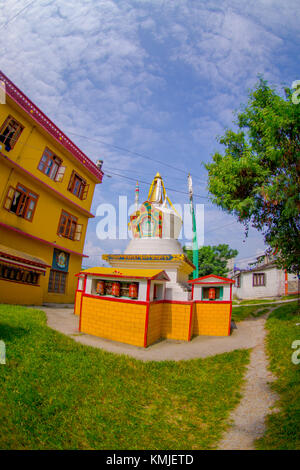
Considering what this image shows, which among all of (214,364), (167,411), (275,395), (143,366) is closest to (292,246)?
(214,364)

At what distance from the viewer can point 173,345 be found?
10.5m

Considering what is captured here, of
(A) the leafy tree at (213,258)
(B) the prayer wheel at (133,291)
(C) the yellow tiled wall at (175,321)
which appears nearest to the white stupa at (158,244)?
(C) the yellow tiled wall at (175,321)

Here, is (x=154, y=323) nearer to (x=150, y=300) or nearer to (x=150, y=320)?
(x=150, y=320)

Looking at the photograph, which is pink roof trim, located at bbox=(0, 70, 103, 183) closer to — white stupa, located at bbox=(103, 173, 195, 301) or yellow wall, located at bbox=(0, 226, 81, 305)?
white stupa, located at bbox=(103, 173, 195, 301)

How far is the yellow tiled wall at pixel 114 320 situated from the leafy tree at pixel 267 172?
313 inches

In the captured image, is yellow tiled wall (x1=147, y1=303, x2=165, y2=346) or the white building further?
the white building

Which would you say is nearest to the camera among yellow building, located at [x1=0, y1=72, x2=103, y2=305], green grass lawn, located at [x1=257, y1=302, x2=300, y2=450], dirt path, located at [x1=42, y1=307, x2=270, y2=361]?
green grass lawn, located at [x1=257, y1=302, x2=300, y2=450]

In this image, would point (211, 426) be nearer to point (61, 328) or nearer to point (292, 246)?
point (61, 328)

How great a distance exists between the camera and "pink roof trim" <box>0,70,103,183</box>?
15145 millimetres

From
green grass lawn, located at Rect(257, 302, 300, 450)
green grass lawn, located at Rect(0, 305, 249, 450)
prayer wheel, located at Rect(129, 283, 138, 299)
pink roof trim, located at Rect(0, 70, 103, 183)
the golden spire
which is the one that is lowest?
green grass lawn, located at Rect(0, 305, 249, 450)

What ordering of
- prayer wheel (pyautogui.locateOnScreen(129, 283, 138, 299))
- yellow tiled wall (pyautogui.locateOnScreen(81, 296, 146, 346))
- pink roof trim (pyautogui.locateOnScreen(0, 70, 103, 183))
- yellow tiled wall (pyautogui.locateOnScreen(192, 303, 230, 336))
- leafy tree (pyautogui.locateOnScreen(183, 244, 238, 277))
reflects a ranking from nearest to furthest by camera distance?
yellow tiled wall (pyautogui.locateOnScreen(81, 296, 146, 346))
prayer wheel (pyautogui.locateOnScreen(129, 283, 138, 299))
yellow tiled wall (pyautogui.locateOnScreen(192, 303, 230, 336))
pink roof trim (pyautogui.locateOnScreen(0, 70, 103, 183))
leafy tree (pyautogui.locateOnScreen(183, 244, 238, 277))

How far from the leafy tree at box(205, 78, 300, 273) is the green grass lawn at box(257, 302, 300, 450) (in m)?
4.63

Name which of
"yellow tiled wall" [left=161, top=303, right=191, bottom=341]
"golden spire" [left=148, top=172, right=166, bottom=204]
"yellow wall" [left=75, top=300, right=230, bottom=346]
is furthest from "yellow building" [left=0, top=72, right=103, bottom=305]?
"yellow tiled wall" [left=161, top=303, right=191, bottom=341]

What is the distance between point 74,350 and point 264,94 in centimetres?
1583
